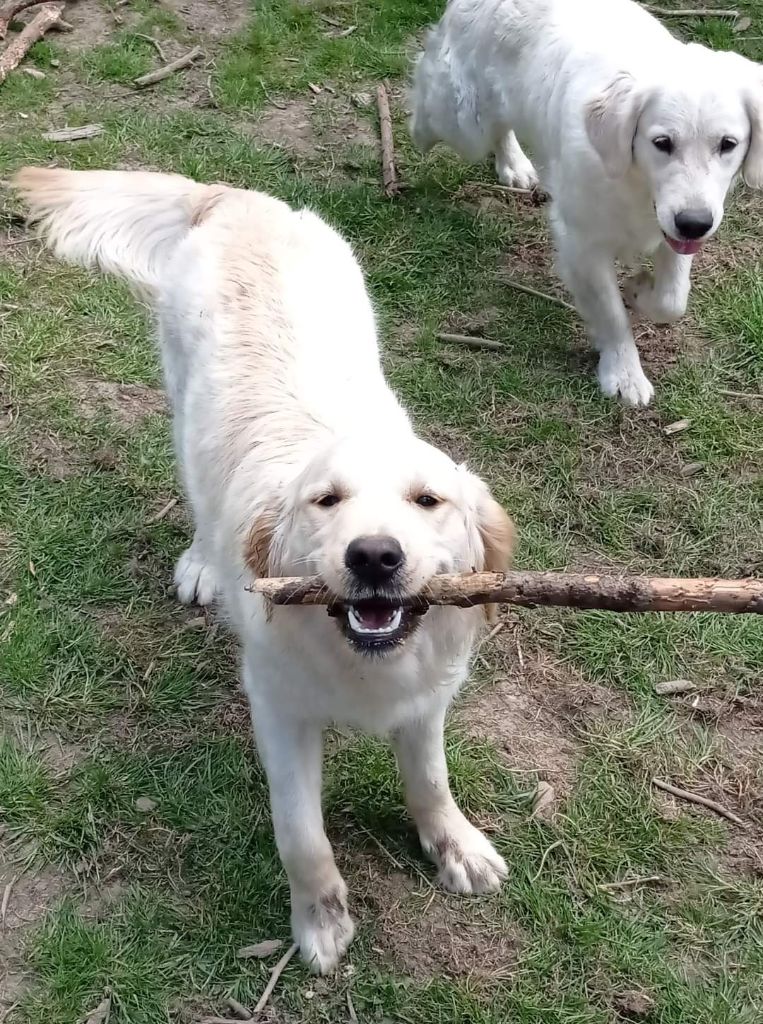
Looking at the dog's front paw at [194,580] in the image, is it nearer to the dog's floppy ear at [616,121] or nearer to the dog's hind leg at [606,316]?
the dog's hind leg at [606,316]

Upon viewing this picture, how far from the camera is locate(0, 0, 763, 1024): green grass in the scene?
8.75 feet

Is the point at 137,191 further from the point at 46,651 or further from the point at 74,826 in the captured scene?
the point at 74,826

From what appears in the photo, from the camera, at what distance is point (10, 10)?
6023mm

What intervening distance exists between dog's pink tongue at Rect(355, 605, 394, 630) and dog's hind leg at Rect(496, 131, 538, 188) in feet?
12.5

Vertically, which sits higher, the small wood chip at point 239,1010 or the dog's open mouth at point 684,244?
the dog's open mouth at point 684,244

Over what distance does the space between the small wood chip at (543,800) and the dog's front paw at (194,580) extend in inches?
50.5

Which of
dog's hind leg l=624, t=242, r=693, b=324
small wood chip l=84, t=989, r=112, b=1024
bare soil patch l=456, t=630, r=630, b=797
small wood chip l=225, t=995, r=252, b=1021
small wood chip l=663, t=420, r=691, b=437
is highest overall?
dog's hind leg l=624, t=242, r=693, b=324

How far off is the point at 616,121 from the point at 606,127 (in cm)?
5

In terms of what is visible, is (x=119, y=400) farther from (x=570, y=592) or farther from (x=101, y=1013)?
(x=570, y=592)

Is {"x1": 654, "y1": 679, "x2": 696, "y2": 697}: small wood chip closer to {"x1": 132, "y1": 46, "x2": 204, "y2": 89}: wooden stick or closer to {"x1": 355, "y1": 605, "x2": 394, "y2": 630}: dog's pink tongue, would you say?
{"x1": 355, "y1": 605, "x2": 394, "y2": 630}: dog's pink tongue

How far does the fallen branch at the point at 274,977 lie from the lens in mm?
2596

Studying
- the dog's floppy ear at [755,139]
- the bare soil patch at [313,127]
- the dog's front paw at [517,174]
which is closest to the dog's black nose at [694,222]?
the dog's floppy ear at [755,139]

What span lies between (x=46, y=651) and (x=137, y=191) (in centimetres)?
159

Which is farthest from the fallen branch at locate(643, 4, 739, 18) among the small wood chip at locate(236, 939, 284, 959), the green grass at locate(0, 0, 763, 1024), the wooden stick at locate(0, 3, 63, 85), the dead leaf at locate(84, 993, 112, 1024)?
the dead leaf at locate(84, 993, 112, 1024)
